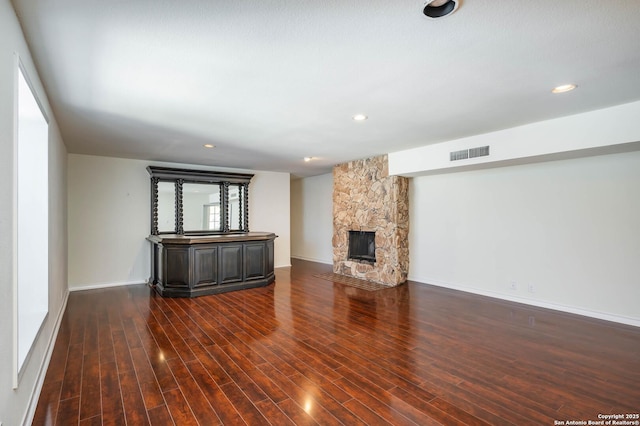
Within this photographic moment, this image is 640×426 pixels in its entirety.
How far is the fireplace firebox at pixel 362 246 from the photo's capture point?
635 cm

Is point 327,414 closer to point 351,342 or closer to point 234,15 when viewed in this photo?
point 351,342

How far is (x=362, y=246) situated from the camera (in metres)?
6.57

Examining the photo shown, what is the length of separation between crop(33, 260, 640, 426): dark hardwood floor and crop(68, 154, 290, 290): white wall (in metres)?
1.37

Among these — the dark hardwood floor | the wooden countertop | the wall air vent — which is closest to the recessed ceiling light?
the wall air vent

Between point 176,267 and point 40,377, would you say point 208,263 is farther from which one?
point 40,377

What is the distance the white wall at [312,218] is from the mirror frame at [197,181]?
2.26m

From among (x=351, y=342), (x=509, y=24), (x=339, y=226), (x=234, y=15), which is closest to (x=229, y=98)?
(x=234, y=15)

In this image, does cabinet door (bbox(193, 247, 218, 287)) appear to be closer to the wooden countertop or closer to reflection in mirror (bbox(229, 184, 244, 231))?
the wooden countertop

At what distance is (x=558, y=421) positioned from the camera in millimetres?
1971

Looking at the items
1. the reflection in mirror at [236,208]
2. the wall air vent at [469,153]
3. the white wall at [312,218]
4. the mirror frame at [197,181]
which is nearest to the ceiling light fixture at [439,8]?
the wall air vent at [469,153]

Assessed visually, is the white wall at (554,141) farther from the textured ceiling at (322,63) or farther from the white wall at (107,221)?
the white wall at (107,221)

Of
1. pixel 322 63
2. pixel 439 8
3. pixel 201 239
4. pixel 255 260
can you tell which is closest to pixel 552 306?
pixel 439 8

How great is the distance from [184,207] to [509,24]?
19.9 feet

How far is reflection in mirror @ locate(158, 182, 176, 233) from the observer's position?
6.15 m
